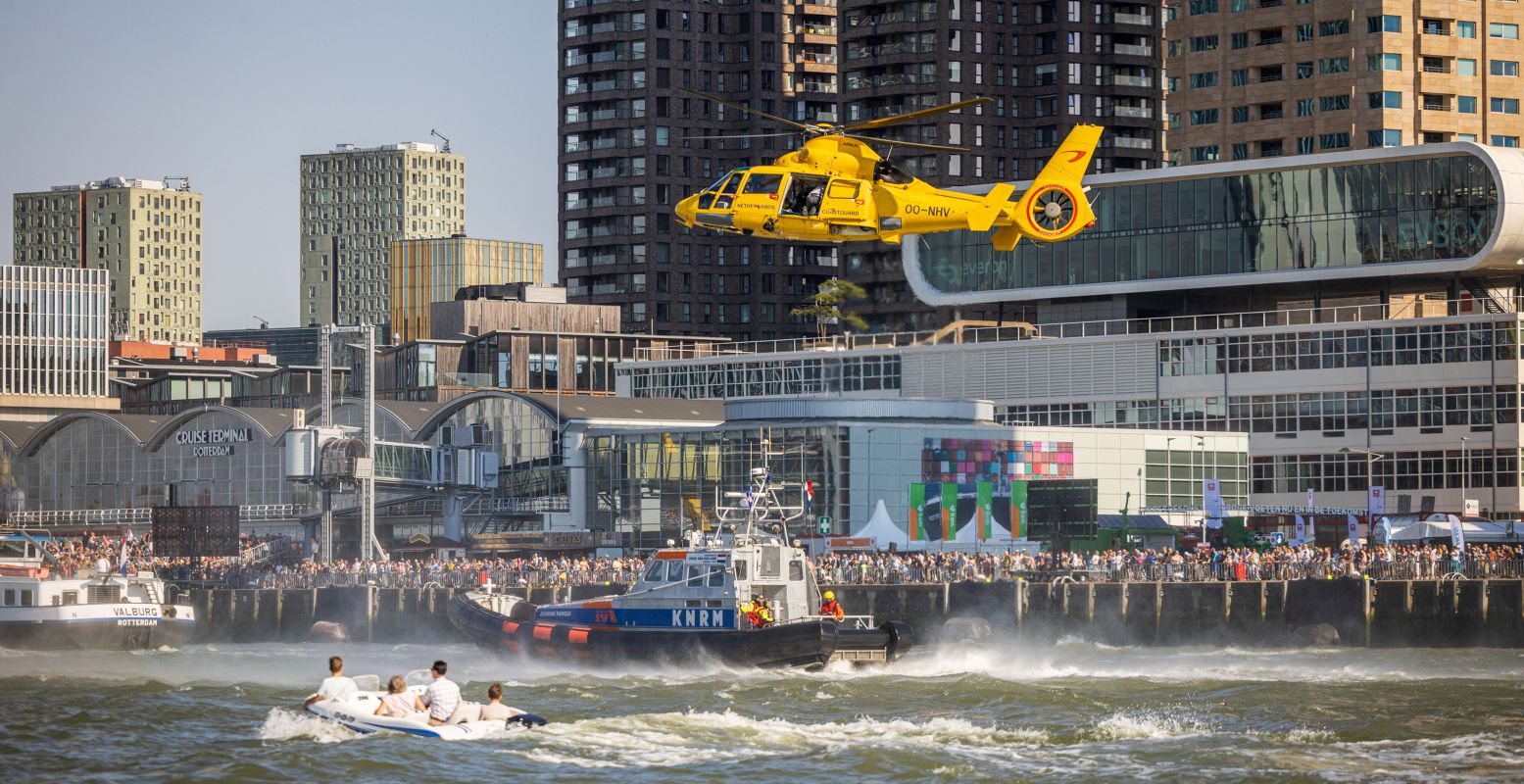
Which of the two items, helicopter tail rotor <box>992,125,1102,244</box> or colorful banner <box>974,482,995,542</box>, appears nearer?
helicopter tail rotor <box>992,125,1102,244</box>

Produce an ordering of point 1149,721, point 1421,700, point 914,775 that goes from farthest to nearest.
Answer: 1. point 1421,700
2. point 1149,721
3. point 914,775

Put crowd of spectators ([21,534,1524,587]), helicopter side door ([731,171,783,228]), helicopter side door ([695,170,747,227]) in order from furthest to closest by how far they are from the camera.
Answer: crowd of spectators ([21,534,1524,587])
helicopter side door ([695,170,747,227])
helicopter side door ([731,171,783,228])

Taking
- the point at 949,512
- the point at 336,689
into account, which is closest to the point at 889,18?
the point at 949,512

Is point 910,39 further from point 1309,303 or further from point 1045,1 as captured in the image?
point 1309,303

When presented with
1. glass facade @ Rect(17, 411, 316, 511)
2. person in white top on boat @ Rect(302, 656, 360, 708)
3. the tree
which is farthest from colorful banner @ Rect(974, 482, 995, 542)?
the tree

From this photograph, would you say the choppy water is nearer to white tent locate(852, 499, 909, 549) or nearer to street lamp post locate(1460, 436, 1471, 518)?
white tent locate(852, 499, 909, 549)

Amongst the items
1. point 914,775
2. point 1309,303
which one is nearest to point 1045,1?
point 1309,303

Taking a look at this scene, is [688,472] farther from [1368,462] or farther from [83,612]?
[1368,462]
